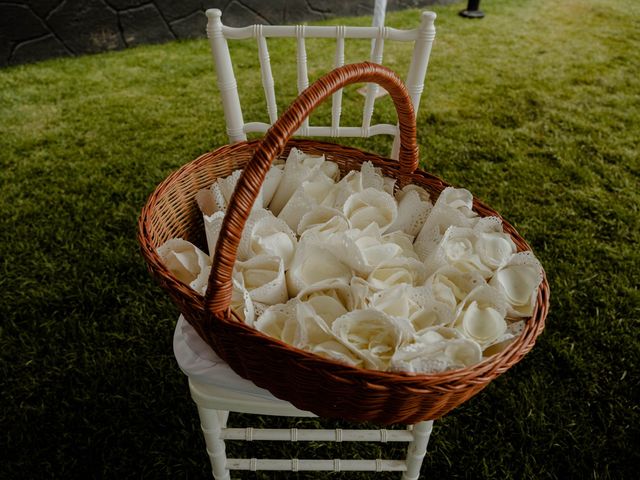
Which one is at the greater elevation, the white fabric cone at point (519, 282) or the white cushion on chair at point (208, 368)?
the white fabric cone at point (519, 282)

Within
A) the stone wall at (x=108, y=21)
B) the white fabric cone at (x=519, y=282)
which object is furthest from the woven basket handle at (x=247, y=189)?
the stone wall at (x=108, y=21)

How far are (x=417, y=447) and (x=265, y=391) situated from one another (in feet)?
1.17

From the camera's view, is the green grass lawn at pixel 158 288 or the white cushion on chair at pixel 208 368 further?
the green grass lawn at pixel 158 288

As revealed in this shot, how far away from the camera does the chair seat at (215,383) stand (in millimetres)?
711

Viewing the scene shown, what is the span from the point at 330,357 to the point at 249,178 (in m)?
0.25

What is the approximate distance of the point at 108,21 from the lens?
299 cm

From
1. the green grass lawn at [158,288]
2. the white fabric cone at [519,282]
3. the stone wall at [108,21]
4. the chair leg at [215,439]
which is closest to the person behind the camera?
the white fabric cone at [519,282]

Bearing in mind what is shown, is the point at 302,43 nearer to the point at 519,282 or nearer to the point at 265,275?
the point at 265,275

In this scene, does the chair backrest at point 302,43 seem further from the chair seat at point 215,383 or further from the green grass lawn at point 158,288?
the green grass lawn at point 158,288

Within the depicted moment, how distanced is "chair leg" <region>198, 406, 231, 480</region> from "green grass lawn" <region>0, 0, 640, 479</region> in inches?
5.9

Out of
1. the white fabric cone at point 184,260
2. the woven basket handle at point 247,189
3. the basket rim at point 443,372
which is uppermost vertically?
the woven basket handle at point 247,189

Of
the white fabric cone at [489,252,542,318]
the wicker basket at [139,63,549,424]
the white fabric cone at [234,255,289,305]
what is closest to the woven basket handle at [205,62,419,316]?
the wicker basket at [139,63,549,424]

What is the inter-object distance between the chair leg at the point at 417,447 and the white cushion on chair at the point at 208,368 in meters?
0.28

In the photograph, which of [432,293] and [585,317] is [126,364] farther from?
[585,317]
